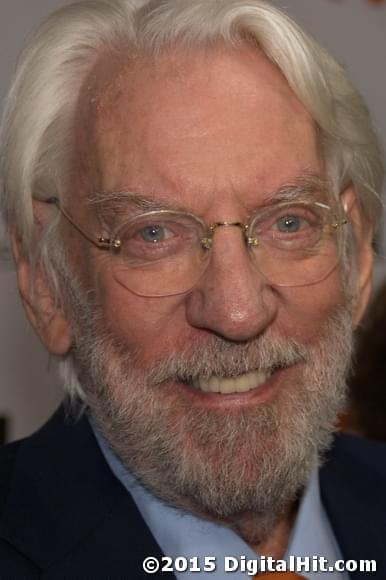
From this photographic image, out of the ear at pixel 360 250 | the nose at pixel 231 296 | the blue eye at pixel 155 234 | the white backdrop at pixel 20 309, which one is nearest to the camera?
the nose at pixel 231 296

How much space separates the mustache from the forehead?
23cm

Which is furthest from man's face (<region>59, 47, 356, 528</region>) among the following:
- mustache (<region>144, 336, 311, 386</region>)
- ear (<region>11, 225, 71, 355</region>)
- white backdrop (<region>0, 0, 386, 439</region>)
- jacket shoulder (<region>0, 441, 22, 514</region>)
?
white backdrop (<region>0, 0, 386, 439</region>)

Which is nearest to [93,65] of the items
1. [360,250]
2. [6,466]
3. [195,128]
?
[195,128]

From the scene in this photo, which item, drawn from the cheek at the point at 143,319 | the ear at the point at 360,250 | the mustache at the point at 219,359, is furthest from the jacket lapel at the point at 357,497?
the cheek at the point at 143,319

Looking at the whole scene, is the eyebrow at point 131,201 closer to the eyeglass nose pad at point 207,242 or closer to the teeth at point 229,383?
the eyeglass nose pad at point 207,242

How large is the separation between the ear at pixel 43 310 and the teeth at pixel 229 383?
33cm

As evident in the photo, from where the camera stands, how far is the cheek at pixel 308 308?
1963 mm

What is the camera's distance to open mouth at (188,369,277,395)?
6.39 ft

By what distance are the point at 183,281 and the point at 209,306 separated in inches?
3.3

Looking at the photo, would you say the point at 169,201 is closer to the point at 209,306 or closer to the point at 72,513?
the point at 209,306

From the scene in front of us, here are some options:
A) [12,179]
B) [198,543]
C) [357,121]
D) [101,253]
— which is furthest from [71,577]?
[357,121]

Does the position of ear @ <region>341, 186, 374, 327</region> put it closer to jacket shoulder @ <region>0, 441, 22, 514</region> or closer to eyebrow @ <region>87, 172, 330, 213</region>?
eyebrow @ <region>87, 172, 330, 213</region>

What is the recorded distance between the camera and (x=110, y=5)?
7.01ft

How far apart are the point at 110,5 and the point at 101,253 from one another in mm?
461
